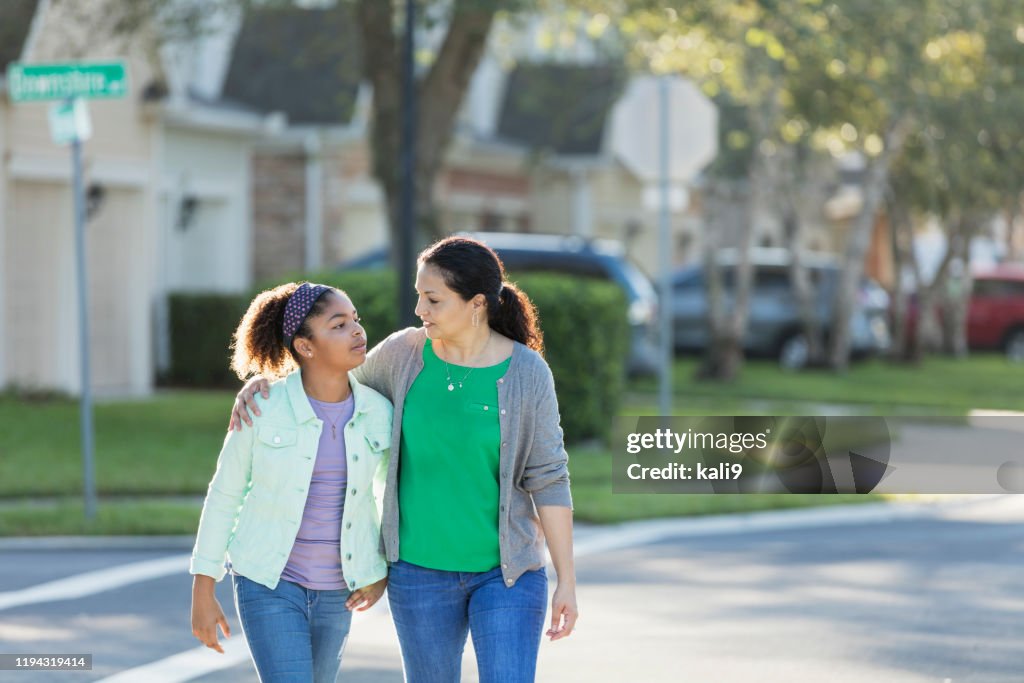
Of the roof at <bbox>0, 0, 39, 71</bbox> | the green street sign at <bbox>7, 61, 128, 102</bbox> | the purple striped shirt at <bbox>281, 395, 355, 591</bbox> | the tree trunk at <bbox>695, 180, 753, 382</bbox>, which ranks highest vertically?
the roof at <bbox>0, 0, 39, 71</bbox>

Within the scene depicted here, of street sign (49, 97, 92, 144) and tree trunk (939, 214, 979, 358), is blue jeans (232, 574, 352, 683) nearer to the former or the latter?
street sign (49, 97, 92, 144)

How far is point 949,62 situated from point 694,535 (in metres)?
13.2

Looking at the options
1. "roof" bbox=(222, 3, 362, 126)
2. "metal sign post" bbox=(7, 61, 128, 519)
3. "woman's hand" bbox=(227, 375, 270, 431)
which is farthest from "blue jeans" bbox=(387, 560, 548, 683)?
"roof" bbox=(222, 3, 362, 126)

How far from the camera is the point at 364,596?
4715mm

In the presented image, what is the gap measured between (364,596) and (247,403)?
1.90ft

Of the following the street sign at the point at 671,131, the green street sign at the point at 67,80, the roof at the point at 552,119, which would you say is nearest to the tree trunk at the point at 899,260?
the roof at the point at 552,119

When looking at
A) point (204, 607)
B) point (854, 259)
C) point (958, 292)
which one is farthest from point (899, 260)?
point (204, 607)

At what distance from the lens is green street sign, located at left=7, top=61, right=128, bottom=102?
11438mm

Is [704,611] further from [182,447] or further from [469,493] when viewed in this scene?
[182,447]

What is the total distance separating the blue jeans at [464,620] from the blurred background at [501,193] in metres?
7.46

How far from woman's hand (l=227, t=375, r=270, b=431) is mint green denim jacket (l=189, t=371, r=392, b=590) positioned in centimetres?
2

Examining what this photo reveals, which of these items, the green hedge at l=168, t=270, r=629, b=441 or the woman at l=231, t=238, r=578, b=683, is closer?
the woman at l=231, t=238, r=578, b=683

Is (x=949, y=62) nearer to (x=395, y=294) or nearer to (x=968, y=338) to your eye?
(x=395, y=294)

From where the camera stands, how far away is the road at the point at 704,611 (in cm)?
756
